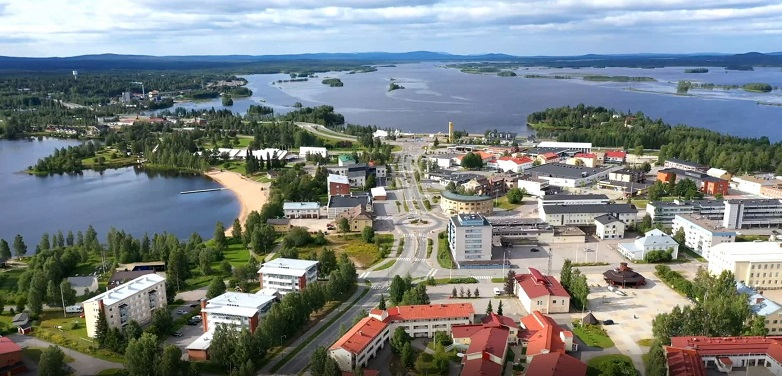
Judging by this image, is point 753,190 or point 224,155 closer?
point 753,190

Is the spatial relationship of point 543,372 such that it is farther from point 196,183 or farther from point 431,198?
point 196,183

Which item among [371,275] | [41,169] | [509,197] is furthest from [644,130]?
[41,169]

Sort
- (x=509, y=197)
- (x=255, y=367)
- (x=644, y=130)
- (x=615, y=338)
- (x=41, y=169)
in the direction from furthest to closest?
(x=644, y=130), (x=41, y=169), (x=509, y=197), (x=615, y=338), (x=255, y=367)

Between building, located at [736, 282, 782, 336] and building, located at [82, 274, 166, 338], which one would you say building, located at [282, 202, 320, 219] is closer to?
building, located at [82, 274, 166, 338]

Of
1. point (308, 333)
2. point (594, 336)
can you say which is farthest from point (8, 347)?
point (594, 336)

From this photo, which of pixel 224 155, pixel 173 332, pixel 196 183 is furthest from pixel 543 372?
pixel 224 155

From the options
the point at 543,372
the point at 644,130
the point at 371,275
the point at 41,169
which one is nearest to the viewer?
the point at 543,372

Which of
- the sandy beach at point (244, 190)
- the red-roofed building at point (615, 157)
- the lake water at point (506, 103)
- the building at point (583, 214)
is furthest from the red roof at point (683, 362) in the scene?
the lake water at point (506, 103)
